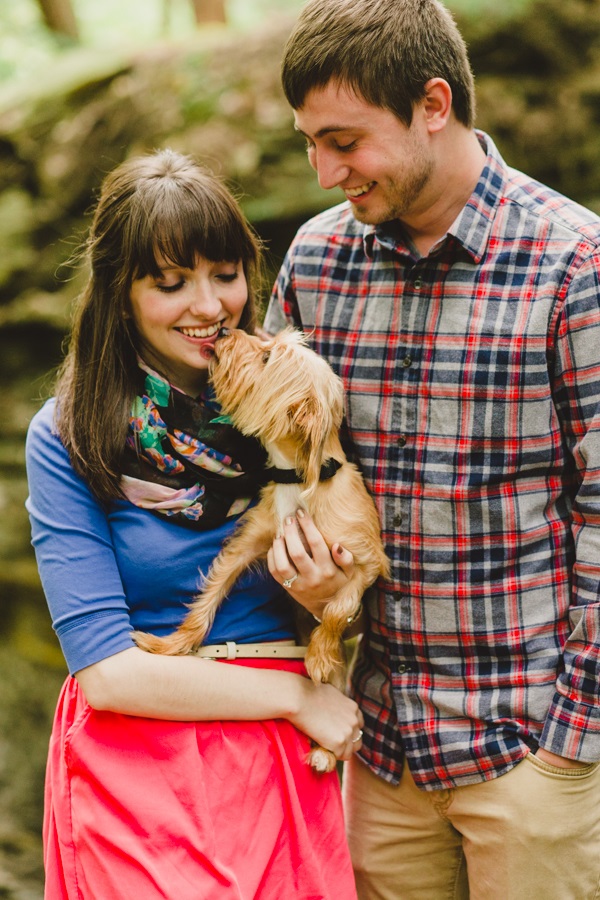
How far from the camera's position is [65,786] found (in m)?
2.43

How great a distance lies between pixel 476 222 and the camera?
8.51 ft

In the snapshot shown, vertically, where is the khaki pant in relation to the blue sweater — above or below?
below

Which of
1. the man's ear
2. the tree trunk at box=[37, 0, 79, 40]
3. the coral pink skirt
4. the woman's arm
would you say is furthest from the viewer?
the tree trunk at box=[37, 0, 79, 40]

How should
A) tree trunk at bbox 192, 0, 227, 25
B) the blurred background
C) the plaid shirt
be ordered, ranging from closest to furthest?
1. the plaid shirt
2. the blurred background
3. tree trunk at bbox 192, 0, 227, 25

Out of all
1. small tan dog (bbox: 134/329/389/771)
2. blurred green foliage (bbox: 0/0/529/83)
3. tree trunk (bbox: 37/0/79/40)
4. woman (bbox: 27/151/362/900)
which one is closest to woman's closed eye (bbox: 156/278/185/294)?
woman (bbox: 27/151/362/900)

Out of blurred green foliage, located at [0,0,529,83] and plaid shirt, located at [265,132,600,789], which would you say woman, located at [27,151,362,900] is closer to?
plaid shirt, located at [265,132,600,789]

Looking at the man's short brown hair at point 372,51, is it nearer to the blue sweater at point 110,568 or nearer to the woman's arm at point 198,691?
the blue sweater at point 110,568

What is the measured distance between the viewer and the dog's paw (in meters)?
2.57

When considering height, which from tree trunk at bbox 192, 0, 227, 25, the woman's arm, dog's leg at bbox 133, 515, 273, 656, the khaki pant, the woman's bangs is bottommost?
the khaki pant

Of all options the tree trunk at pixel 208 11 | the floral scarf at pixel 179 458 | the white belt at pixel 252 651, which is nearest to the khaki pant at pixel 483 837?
the white belt at pixel 252 651

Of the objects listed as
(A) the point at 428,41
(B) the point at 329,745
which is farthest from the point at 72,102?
(B) the point at 329,745

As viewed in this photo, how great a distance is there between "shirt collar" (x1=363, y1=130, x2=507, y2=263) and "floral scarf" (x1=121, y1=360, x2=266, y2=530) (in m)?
0.85

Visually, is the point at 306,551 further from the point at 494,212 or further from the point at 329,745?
the point at 494,212

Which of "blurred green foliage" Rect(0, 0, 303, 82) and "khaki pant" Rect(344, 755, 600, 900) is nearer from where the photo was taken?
"khaki pant" Rect(344, 755, 600, 900)
